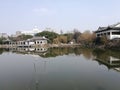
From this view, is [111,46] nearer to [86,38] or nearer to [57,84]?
[86,38]

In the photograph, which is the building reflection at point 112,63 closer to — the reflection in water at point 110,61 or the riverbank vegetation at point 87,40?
the reflection in water at point 110,61

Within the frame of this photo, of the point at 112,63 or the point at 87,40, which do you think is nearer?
the point at 112,63

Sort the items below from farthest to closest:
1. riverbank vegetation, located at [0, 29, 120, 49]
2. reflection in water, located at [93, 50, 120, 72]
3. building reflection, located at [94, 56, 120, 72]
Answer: riverbank vegetation, located at [0, 29, 120, 49], reflection in water, located at [93, 50, 120, 72], building reflection, located at [94, 56, 120, 72]

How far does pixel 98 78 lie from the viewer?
895 centimetres

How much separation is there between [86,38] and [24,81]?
29594mm

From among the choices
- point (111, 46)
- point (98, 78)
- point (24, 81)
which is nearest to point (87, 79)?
point (98, 78)

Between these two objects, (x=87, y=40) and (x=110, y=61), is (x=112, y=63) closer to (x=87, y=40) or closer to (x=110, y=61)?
(x=110, y=61)

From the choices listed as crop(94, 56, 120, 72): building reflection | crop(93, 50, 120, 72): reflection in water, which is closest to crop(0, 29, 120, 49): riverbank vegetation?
crop(93, 50, 120, 72): reflection in water

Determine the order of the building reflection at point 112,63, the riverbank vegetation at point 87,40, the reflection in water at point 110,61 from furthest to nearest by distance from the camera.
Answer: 1. the riverbank vegetation at point 87,40
2. the reflection in water at point 110,61
3. the building reflection at point 112,63

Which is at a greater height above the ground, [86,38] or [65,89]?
[86,38]

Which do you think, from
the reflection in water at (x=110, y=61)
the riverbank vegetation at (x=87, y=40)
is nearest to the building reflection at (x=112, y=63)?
the reflection in water at (x=110, y=61)

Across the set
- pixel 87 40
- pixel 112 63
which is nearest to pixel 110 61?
pixel 112 63

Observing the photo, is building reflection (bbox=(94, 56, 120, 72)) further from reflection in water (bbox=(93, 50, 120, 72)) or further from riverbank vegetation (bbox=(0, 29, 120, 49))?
riverbank vegetation (bbox=(0, 29, 120, 49))

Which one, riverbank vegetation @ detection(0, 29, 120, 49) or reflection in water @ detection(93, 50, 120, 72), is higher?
riverbank vegetation @ detection(0, 29, 120, 49)
